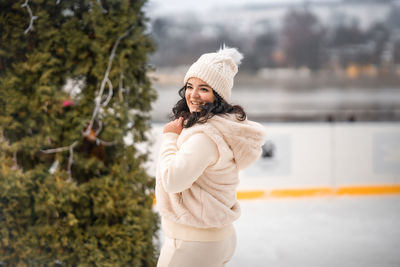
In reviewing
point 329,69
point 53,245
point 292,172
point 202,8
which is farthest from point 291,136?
point 53,245

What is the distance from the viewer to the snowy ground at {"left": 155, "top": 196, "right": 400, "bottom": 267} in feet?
13.3

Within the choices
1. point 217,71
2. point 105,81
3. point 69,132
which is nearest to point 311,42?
point 105,81

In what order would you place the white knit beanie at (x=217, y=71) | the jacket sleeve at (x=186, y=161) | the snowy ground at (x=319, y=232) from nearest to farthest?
the jacket sleeve at (x=186, y=161), the white knit beanie at (x=217, y=71), the snowy ground at (x=319, y=232)

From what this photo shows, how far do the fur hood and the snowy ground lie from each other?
2.50 m

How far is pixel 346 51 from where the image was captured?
26.9ft

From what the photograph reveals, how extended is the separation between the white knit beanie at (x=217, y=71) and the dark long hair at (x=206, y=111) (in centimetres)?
3

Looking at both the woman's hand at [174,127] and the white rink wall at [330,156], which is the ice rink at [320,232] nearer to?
the white rink wall at [330,156]

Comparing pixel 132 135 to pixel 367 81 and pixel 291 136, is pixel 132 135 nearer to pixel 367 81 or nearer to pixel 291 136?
pixel 291 136

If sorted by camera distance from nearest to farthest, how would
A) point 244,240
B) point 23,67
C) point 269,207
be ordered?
1. point 23,67
2. point 244,240
3. point 269,207

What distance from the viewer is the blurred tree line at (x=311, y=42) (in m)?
8.02

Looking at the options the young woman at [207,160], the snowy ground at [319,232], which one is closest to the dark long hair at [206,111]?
the young woman at [207,160]

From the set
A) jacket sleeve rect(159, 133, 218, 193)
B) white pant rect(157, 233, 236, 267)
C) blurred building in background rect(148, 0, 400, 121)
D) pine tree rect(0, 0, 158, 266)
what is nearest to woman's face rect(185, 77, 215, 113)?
jacket sleeve rect(159, 133, 218, 193)

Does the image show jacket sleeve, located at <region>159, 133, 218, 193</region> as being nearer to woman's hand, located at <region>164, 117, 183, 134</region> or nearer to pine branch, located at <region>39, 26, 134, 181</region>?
woman's hand, located at <region>164, 117, 183, 134</region>

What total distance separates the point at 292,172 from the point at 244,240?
221cm
